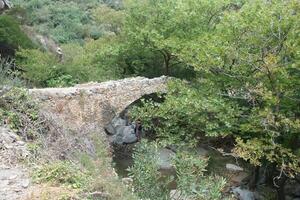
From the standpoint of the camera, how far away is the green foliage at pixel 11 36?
2275 cm

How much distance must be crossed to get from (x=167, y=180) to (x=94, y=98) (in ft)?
28.4

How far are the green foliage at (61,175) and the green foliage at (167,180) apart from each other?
0.74 m

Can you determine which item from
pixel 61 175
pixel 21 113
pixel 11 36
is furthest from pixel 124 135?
pixel 61 175

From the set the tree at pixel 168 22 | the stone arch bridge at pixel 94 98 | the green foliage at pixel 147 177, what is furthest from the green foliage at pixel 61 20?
the green foliage at pixel 147 177

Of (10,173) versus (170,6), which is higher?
(10,173)

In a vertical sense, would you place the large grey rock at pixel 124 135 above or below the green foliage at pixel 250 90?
below

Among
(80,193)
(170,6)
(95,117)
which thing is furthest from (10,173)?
(170,6)

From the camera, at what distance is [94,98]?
583 inches

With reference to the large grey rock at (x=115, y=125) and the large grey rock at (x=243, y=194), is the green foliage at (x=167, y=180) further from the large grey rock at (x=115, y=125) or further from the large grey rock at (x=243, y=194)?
the large grey rock at (x=115, y=125)

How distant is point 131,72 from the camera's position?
67.4 ft

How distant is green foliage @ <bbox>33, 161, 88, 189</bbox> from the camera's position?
21.6 ft

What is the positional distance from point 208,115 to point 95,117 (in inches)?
163

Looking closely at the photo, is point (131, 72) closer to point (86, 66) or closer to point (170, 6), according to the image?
point (86, 66)

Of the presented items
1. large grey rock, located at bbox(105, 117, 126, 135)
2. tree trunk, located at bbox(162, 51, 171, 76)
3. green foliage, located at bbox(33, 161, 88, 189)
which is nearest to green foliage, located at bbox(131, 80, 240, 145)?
tree trunk, located at bbox(162, 51, 171, 76)
